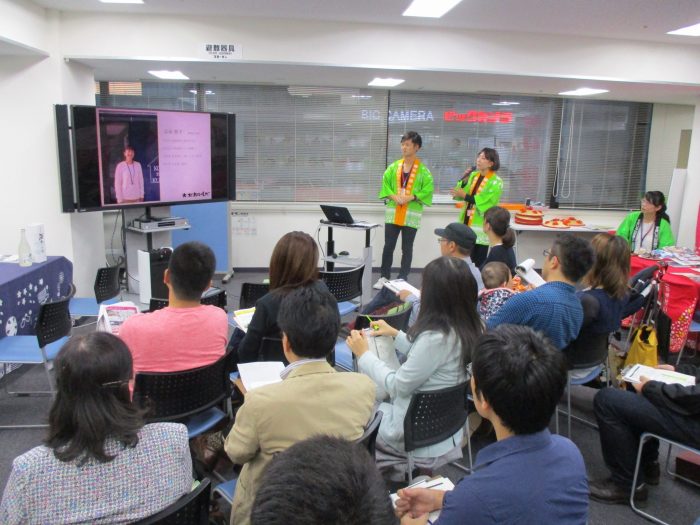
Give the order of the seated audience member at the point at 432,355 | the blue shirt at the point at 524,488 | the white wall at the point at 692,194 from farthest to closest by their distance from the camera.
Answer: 1. the white wall at the point at 692,194
2. the seated audience member at the point at 432,355
3. the blue shirt at the point at 524,488

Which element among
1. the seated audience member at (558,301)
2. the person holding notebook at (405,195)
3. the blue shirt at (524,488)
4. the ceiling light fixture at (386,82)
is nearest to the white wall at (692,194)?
the person holding notebook at (405,195)

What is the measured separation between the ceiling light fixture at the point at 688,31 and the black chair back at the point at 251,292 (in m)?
4.47

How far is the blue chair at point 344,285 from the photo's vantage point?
367 cm

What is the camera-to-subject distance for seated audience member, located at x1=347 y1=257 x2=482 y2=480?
6.61ft

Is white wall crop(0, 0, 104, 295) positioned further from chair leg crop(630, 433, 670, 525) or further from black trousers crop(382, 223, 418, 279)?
chair leg crop(630, 433, 670, 525)

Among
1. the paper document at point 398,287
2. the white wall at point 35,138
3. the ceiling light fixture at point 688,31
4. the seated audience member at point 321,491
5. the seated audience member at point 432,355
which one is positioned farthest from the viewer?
the ceiling light fixture at point 688,31

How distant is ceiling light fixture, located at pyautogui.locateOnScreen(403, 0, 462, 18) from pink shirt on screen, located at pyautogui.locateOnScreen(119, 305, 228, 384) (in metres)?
3.24

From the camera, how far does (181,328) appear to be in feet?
6.94

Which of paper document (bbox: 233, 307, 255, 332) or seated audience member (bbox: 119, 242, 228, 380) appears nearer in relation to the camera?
seated audience member (bbox: 119, 242, 228, 380)

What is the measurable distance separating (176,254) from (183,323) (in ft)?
1.15

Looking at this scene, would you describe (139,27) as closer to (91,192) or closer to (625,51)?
(91,192)

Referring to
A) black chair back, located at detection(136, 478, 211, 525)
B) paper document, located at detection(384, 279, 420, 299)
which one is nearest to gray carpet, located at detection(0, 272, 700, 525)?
paper document, located at detection(384, 279, 420, 299)

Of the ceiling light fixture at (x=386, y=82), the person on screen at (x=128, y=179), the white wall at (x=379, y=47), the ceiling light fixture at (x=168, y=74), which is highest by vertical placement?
the white wall at (x=379, y=47)

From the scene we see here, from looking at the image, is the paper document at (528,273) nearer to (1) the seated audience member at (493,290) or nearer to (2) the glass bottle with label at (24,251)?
(1) the seated audience member at (493,290)
